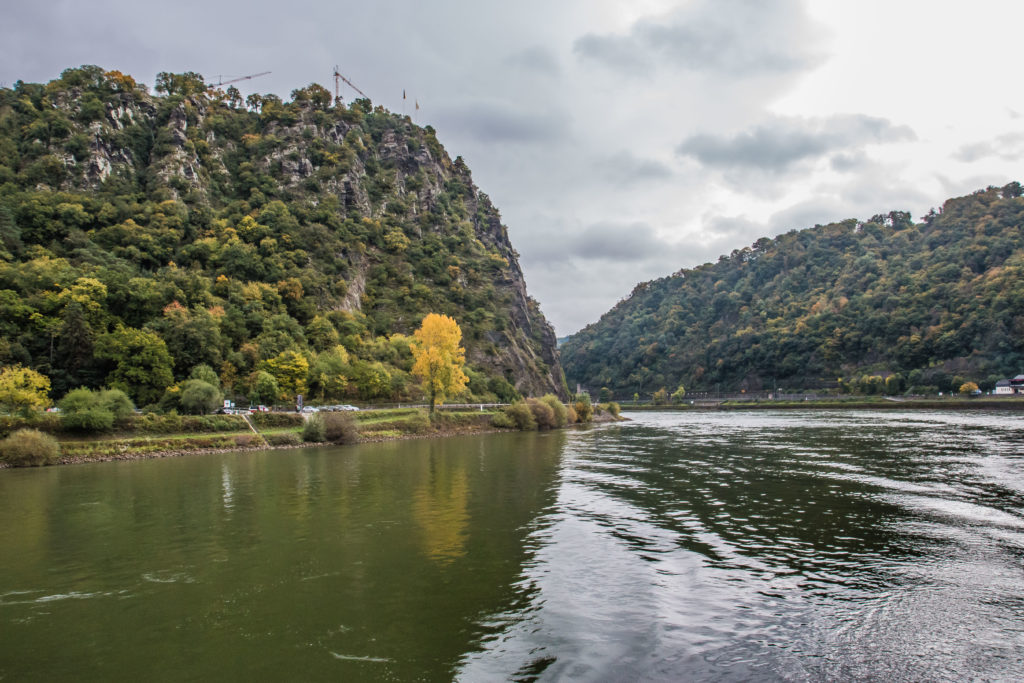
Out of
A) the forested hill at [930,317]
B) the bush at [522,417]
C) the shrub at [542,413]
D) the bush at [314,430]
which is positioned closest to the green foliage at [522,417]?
the bush at [522,417]

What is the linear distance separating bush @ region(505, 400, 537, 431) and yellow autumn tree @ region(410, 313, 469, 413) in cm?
916

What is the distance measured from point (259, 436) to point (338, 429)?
8526mm

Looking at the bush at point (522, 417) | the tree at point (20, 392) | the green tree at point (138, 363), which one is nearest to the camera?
the tree at point (20, 392)

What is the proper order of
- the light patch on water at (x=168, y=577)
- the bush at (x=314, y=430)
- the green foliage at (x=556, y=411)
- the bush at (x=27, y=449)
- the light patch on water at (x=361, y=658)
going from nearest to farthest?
the light patch on water at (x=361, y=658) < the light patch on water at (x=168, y=577) < the bush at (x=27, y=449) < the bush at (x=314, y=430) < the green foliage at (x=556, y=411)

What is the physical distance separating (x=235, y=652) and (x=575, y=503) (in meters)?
18.4

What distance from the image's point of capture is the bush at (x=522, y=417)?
83.2 meters

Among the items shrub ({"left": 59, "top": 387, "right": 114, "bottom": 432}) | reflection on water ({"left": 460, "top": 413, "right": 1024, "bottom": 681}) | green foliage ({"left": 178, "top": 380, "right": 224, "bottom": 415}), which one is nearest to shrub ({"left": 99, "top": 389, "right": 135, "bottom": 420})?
Result: shrub ({"left": 59, "top": 387, "right": 114, "bottom": 432})

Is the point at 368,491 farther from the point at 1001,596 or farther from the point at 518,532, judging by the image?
the point at 1001,596

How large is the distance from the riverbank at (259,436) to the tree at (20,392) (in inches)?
147

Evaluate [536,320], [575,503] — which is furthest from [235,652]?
[536,320]

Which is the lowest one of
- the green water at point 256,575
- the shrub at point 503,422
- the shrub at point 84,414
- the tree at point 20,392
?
the shrub at point 503,422

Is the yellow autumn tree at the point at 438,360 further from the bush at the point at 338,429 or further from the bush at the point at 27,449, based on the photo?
the bush at the point at 27,449

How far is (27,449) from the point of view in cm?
4597

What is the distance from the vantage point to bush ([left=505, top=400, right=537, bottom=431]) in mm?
83188
